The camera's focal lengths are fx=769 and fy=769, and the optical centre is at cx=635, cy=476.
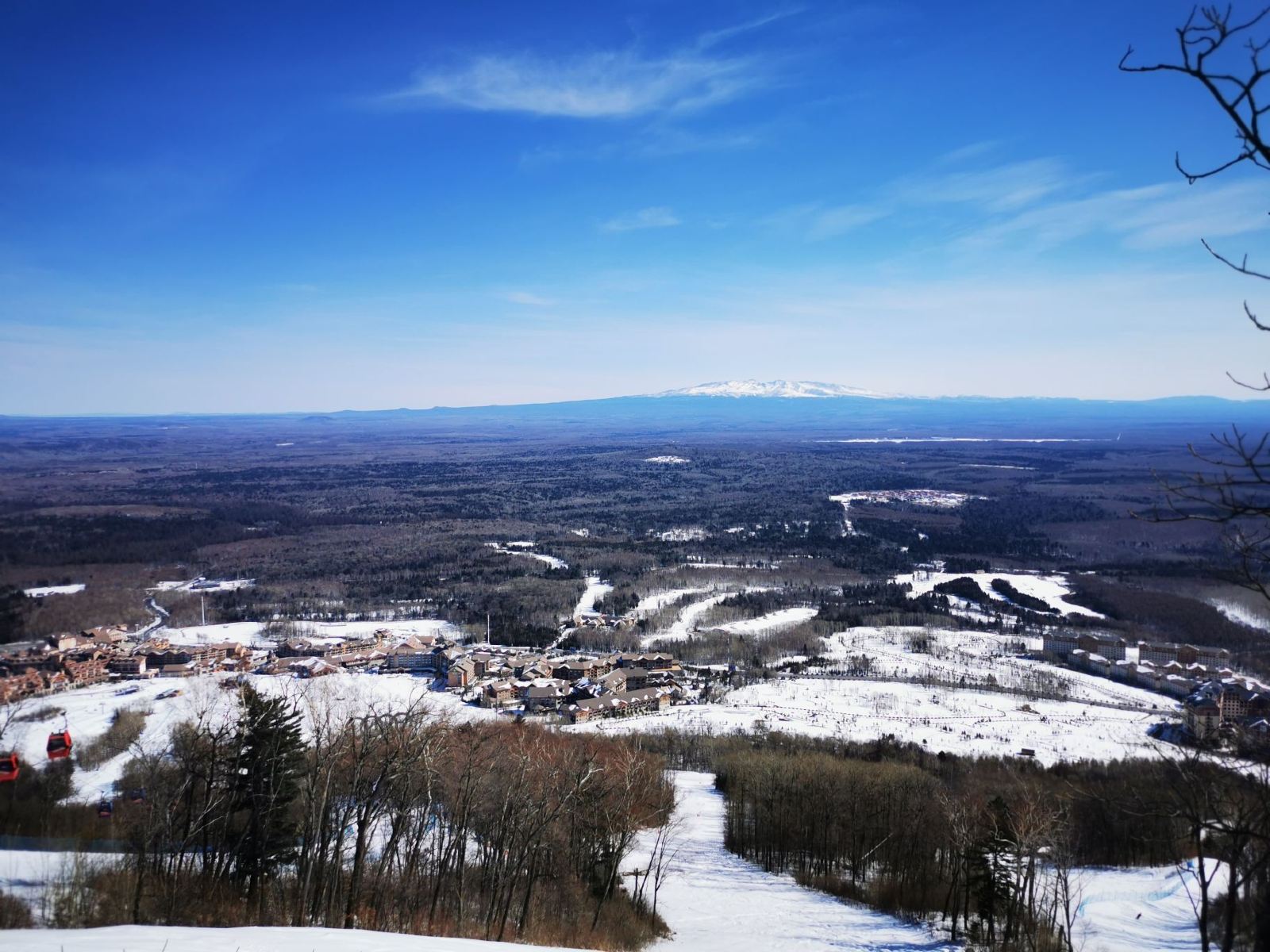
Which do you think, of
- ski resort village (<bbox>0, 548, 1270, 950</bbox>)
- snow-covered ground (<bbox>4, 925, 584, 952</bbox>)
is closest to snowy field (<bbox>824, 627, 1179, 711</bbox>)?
ski resort village (<bbox>0, 548, 1270, 950</bbox>)

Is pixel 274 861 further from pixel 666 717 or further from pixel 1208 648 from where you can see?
pixel 1208 648

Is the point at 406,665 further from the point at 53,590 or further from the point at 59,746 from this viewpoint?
the point at 53,590

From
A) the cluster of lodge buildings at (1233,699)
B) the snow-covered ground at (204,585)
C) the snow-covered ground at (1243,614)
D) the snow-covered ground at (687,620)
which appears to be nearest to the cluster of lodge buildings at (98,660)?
the snow-covered ground at (1243,614)

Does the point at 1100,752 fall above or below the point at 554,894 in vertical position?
below

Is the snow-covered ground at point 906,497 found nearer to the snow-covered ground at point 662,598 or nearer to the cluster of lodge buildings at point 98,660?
the snow-covered ground at point 662,598

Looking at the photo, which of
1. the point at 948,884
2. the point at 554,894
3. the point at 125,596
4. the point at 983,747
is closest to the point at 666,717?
the point at 983,747

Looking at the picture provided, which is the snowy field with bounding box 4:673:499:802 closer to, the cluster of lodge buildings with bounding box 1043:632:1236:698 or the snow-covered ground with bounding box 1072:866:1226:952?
the snow-covered ground with bounding box 1072:866:1226:952
